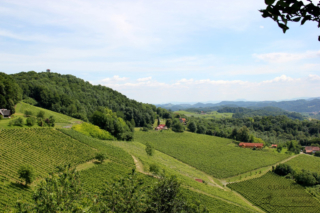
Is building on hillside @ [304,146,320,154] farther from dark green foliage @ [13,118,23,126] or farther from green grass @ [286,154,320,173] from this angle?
dark green foliage @ [13,118,23,126]

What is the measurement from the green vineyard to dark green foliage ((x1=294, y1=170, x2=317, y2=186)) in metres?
50.9

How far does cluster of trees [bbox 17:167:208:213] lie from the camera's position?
8656 mm

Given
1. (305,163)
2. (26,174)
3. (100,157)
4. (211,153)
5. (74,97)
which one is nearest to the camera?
(26,174)

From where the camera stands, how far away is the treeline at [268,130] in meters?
90.7

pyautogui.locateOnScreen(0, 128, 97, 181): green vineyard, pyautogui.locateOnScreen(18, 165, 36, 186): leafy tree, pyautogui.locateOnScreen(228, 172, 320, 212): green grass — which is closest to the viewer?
pyautogui.locateOnScreen(18, 165, 36, 186): leafy tree

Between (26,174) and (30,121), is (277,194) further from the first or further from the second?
(30,121)

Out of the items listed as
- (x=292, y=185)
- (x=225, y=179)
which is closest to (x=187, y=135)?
(x=225, y=179)

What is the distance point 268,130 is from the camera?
119 m

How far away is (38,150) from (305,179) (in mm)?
60940

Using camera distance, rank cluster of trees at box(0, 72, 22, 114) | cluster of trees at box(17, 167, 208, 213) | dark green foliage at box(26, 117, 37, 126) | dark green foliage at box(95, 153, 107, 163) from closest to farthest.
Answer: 1. cluster of trees at box(17, 167, 208, 213)
2. dark green foliage at box(95, 153, 107, 163)
3. dark green foliage at box(26, 117, 37, 126)
4. cluster of trees at box(0, 72, 22, 114)

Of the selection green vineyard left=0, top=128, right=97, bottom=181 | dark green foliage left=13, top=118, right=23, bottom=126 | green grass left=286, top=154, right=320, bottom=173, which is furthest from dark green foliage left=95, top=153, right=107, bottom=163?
green grass left=286, top=154, right=320, bottom=173

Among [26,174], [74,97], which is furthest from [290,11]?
[74,97]

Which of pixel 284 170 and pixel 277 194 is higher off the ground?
pixel 284 170

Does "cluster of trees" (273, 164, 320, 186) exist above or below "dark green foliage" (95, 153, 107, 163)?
below
